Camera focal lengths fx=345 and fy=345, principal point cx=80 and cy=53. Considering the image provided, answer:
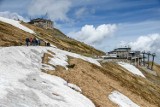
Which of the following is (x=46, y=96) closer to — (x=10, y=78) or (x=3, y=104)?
(x=10, y=78)

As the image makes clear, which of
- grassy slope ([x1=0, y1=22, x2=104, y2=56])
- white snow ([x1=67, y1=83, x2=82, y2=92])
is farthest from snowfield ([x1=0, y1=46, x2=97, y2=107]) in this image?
grassy slope ([x1=0, y1=22, x2=104, y2=56])

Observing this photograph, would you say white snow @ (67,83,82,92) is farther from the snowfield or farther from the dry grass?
the dry grass

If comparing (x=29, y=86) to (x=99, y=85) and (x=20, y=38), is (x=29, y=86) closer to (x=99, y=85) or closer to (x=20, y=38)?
(x=99, y=85)

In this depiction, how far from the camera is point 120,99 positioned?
52.5 metres

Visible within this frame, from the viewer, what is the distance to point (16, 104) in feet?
102

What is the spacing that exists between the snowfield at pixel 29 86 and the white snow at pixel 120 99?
7.04 metres

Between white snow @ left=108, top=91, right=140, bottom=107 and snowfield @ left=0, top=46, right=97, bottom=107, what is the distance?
7.04 m

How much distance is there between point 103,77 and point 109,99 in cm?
1292

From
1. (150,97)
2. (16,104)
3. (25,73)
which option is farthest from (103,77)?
(16,104)

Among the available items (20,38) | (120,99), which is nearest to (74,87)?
(120,99)

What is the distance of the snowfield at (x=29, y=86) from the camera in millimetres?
33194

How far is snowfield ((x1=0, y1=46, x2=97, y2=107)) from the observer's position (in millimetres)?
33194

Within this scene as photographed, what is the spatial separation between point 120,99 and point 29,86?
1909 centimetres

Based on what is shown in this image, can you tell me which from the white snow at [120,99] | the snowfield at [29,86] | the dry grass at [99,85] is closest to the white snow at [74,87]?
the snowfield at [29,86]
